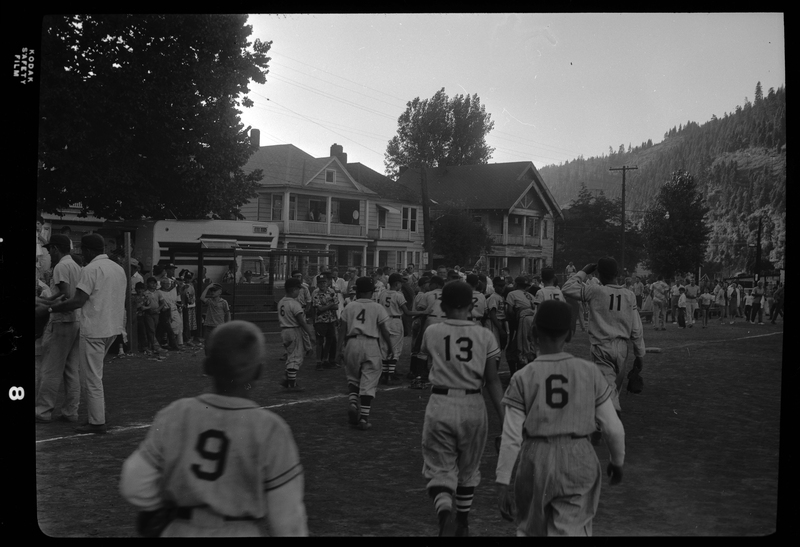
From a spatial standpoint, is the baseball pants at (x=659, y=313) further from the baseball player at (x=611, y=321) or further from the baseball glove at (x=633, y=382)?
the baseball player at (x=611, y=321)

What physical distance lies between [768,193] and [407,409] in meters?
5.23

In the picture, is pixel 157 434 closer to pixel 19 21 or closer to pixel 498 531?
pixel 19 21

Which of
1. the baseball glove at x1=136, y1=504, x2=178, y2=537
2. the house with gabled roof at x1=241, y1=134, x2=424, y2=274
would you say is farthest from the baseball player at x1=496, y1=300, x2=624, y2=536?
the house with gabled roof at x1=241, y1=134, x2=424, y2=274

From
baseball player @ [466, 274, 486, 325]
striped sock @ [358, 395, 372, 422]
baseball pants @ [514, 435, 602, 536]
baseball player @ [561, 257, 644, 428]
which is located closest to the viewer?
baseball pants @ [514, 435, 602, 536]

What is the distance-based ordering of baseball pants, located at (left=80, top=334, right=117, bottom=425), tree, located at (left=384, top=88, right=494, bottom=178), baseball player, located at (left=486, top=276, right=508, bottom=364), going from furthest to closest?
tree, located at (left=384, top=88, right=494, bottom=178) → baseball player, located at (left=486, top=276, right=508, bottom=364) → baseball pants, located at (left=80, top=334, right=117, bottom=425)

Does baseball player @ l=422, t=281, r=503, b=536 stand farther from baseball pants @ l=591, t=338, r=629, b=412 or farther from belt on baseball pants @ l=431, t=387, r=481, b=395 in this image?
baseball pants @ l=591, t=338, r=629, b=412

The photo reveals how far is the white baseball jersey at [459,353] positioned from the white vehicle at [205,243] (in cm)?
1314

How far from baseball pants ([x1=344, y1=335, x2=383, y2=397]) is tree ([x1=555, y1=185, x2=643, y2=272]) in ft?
35.9

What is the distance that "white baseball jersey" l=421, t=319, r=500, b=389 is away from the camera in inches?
196

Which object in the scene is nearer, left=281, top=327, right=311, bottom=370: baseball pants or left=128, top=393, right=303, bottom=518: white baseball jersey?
left=128, top=393, right=303, bottom=518: white baseball jersey

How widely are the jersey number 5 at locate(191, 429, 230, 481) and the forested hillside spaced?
3264 mm

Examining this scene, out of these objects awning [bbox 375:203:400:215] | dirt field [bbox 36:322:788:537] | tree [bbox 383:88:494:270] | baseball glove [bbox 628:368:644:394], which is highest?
tree [bbox 383:88:494:270]

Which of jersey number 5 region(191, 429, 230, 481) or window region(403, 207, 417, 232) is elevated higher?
window region(403, 207, 417, 232)
